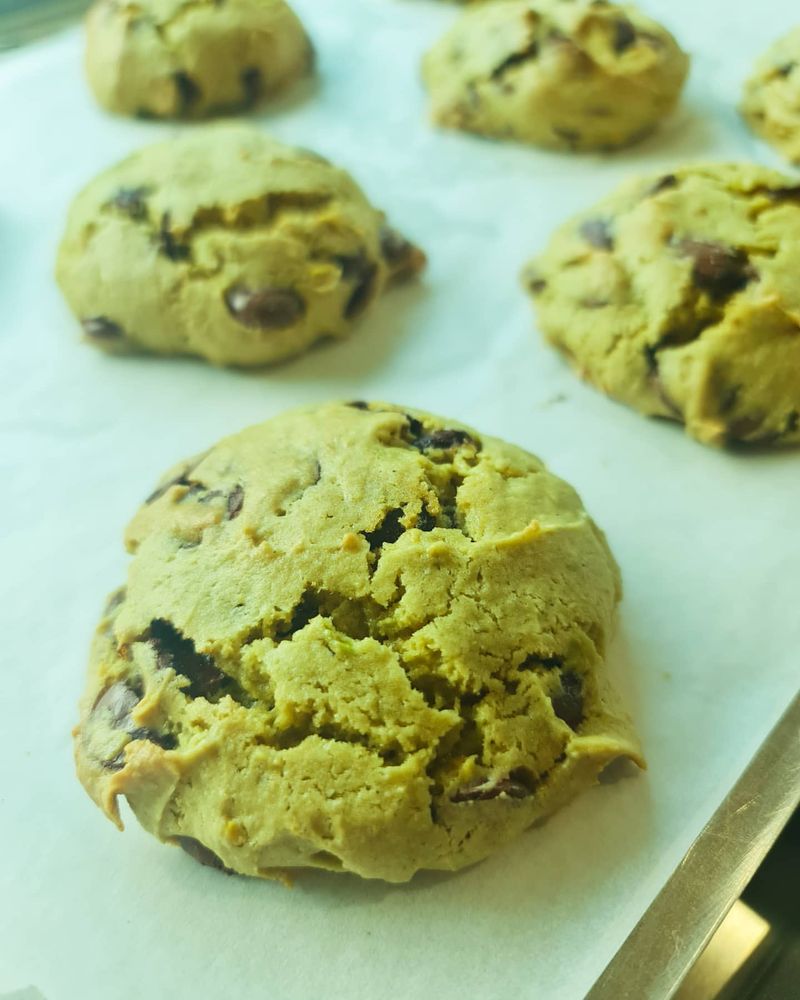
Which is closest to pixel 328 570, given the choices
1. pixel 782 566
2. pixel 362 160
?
pixel 782 566

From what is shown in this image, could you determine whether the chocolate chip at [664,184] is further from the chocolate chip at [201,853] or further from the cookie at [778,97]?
the chocolate chip at [201,853]

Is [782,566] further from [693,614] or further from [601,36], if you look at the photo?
[601,36]

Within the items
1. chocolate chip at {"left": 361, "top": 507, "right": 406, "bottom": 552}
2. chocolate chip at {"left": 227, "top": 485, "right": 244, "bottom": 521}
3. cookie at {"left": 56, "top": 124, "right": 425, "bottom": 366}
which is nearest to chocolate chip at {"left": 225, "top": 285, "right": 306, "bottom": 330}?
cookie at {"left": 56, "top": 124, "right": 425, "bottom": 366}

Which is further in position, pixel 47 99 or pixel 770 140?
pixel 47 99

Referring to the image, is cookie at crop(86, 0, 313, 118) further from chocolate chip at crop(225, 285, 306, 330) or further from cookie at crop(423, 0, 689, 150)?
chocolate chip at crop(225, 285, 306, 330)

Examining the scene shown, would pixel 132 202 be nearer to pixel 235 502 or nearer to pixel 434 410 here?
pixel 434 410

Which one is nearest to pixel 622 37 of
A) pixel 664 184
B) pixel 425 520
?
pixel 664 184

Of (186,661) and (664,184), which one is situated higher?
(664,184)
